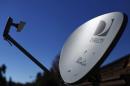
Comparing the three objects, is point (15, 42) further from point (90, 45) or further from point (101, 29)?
point (101, 29)

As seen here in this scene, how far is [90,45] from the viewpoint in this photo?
6.53 meters

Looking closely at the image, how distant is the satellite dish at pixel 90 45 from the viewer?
5703mm

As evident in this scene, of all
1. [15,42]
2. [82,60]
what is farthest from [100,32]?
[15,42]

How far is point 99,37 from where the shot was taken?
6363 mm

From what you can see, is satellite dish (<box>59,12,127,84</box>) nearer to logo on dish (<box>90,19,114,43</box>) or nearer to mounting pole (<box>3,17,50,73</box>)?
logo on dish (<box>90,19,114,43</box>)

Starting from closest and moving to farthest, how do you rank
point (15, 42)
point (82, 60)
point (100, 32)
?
1. point (100, 32)
2. point (82, 60)
3. point (15, 42)

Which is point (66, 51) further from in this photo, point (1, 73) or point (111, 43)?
point (1, 73)

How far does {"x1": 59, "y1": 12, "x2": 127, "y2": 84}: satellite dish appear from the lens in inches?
225

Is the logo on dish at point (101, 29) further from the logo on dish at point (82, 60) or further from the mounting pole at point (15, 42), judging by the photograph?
the mounting pole at point (15, 42)

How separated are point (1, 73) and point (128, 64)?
44.3 metres

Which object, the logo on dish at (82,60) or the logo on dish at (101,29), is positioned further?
the logo on dish at (82,60)

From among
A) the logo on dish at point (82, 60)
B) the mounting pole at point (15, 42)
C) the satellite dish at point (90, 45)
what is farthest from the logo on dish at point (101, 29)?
the mounting pole at point (15, 42)

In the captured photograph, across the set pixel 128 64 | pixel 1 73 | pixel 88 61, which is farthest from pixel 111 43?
pixel 1 73

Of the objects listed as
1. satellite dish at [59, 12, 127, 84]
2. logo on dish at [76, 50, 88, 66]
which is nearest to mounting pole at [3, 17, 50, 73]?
satellite dish at [59, 12, 127, 84]
